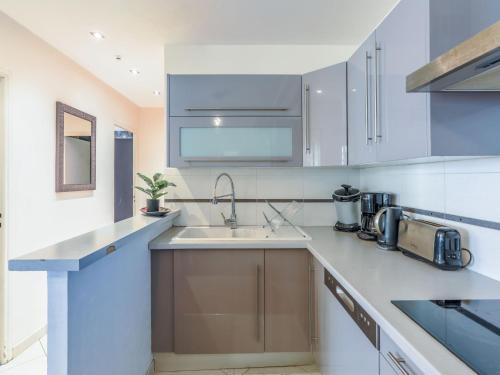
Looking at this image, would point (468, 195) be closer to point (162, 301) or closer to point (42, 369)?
Result: point (162, 301)

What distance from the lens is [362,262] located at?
53.3 inches

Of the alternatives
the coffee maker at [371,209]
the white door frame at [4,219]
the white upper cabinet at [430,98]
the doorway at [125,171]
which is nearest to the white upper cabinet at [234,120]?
the coffee maker at [371,209]

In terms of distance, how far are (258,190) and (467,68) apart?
174cm

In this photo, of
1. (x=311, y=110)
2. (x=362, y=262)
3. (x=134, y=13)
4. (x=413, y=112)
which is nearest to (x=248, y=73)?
(x=311, y=110)

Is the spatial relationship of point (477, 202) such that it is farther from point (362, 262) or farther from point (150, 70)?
point (150, 70)

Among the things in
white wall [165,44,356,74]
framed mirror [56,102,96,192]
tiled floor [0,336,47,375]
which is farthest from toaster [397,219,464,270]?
framed mirror [56,102,96,192]

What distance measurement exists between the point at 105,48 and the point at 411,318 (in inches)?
113

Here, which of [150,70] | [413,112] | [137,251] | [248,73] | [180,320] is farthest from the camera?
[150,70]

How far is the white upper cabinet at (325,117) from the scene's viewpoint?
1928 mm

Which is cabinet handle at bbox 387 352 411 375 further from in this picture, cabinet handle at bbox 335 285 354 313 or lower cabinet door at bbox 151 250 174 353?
lower cabinet door at bbox 151 250 174 353

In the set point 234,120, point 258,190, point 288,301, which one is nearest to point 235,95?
point 234,120

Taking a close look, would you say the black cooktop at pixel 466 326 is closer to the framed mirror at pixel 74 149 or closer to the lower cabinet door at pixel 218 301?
the lower cabinet door at pixel 218 301

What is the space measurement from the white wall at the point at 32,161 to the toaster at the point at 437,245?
262 centimetres

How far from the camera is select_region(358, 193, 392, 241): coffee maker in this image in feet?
6.00
